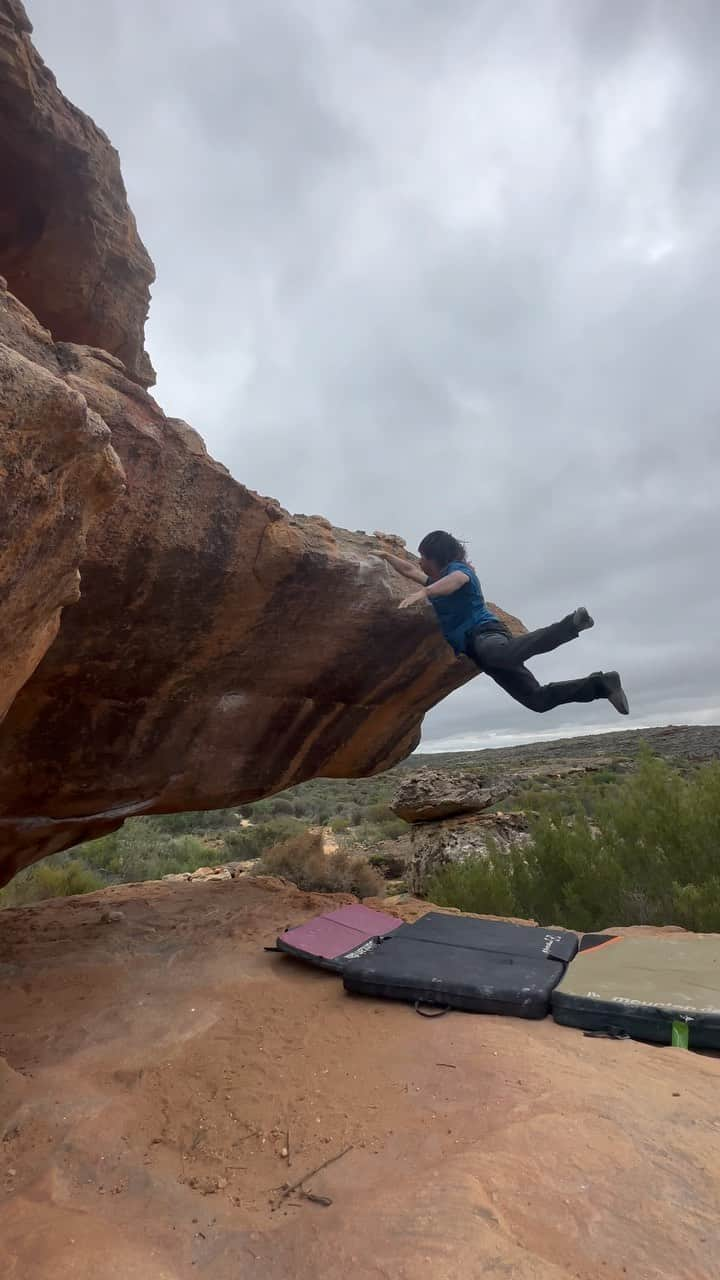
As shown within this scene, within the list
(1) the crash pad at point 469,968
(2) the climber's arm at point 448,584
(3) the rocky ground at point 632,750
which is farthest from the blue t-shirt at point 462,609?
(3) the rocky ground at point 632,750

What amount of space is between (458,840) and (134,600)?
773 cm

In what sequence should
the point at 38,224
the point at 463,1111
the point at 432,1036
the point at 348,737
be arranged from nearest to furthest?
the point at 463,1111, the point at 432,1036, the point at 38,224, the point at 348,737

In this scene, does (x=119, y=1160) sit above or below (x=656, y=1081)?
below

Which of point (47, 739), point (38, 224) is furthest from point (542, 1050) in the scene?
point (38, 224)

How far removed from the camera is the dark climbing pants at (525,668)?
5.09m

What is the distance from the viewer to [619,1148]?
251cm

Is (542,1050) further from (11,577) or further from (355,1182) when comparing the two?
(11,577)

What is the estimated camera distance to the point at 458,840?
10.8 metres

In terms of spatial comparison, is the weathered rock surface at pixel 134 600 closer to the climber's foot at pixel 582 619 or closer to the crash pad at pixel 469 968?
the climber's foot at pixel 582 619

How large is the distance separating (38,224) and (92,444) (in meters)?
4.06

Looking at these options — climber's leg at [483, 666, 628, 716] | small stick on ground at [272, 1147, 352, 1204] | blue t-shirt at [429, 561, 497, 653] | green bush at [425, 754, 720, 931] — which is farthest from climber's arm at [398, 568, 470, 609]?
green bush at [425, 754, 720, 931]

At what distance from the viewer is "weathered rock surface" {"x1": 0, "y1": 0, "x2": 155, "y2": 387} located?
4.69 m

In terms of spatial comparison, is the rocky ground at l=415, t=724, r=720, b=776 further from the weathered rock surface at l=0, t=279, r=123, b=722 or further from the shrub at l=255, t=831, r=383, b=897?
the weathered rock surface at l=0, t=279, r=123, b=722

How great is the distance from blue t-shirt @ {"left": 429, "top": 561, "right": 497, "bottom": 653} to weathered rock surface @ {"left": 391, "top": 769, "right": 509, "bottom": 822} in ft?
22.3
